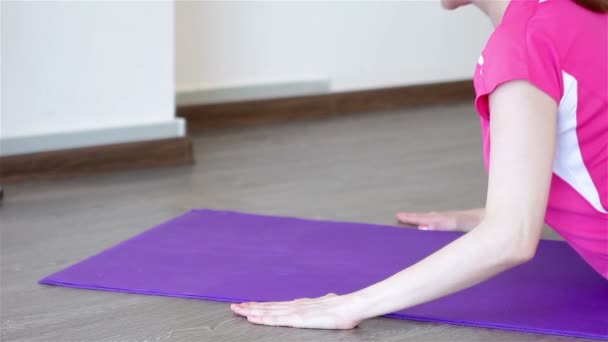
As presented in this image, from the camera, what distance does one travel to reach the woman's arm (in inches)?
57.1

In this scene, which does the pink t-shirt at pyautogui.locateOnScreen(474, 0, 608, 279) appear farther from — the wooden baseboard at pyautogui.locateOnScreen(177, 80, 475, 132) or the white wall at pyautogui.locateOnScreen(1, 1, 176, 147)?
the wooden baseboard at pyautogui.locateOnScreen(177, 80, 475, 132)

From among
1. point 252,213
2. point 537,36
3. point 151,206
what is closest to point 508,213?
point 537,36

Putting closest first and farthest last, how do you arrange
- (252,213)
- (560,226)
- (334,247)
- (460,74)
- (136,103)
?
(560,226) → (334,247) → (252,213) → (136,103) → (460,74)

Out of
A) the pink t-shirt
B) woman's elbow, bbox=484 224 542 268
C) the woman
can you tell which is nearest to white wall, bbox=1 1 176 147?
the woman

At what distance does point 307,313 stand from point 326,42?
333 centimetres

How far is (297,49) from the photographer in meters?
4.80

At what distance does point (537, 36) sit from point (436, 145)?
2.54 metres

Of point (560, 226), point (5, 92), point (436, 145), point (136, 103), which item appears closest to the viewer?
point (560, 226)

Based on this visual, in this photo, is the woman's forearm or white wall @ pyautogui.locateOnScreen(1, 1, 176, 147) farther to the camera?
white wall @ pyautogui.locateOnScreen(1, 1, 176, 147)

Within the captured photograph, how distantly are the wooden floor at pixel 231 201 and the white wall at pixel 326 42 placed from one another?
33 centimetres

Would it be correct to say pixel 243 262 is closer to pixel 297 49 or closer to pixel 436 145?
pixel 436 145

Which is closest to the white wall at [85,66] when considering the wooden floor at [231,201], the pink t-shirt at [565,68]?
the wooden floor at [231,201]

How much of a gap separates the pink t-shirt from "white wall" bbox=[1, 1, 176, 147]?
1905mm

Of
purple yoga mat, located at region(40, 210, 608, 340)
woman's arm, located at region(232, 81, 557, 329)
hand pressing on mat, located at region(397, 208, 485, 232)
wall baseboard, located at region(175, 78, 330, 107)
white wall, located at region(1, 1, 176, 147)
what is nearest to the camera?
woman's arm, located at region(232, 81, 557, 329)
